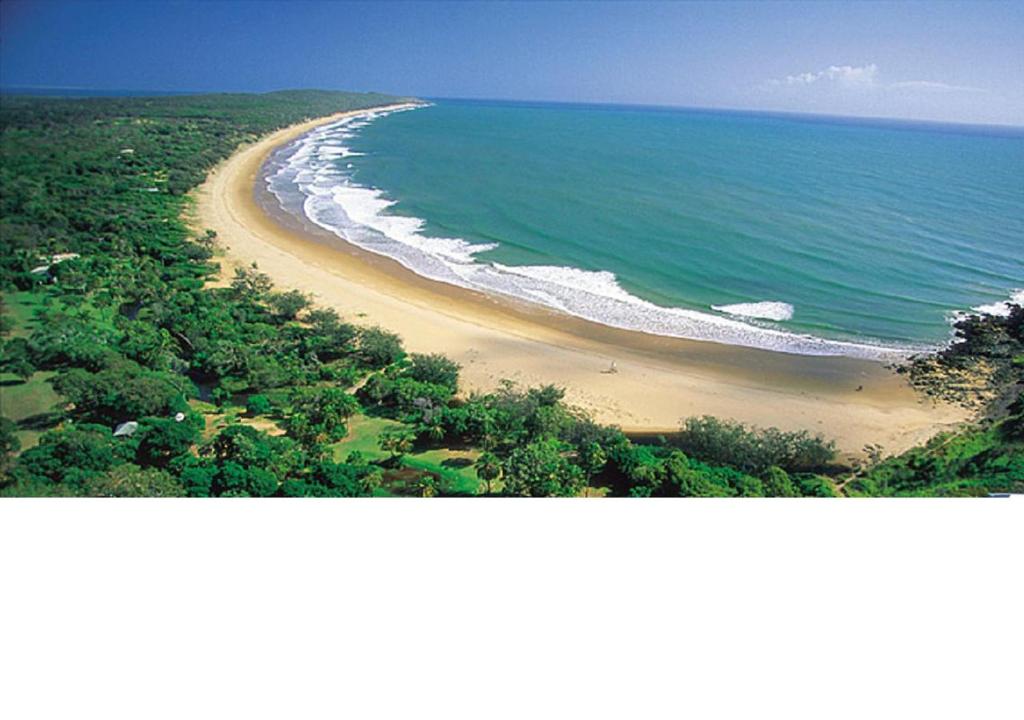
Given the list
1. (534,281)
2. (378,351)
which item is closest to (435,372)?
(378,351)

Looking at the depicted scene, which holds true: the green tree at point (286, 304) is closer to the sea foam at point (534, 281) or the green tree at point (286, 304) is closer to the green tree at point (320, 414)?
the green tree at point (320, 414)

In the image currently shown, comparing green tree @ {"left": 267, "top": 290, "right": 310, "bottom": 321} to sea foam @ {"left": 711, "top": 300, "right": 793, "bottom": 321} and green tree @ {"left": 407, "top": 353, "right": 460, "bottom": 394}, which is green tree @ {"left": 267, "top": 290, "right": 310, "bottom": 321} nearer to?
green tree @ {"left": 407, "top": 353, "right": 460, "bottom": 394}

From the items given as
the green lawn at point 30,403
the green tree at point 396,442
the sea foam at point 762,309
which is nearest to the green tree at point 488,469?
the green tree at point 396,442

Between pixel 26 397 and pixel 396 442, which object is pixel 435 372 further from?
pixel 26 397

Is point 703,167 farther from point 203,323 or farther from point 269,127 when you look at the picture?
point 203,323

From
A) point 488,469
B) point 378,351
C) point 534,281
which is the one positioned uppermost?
point 534,281
